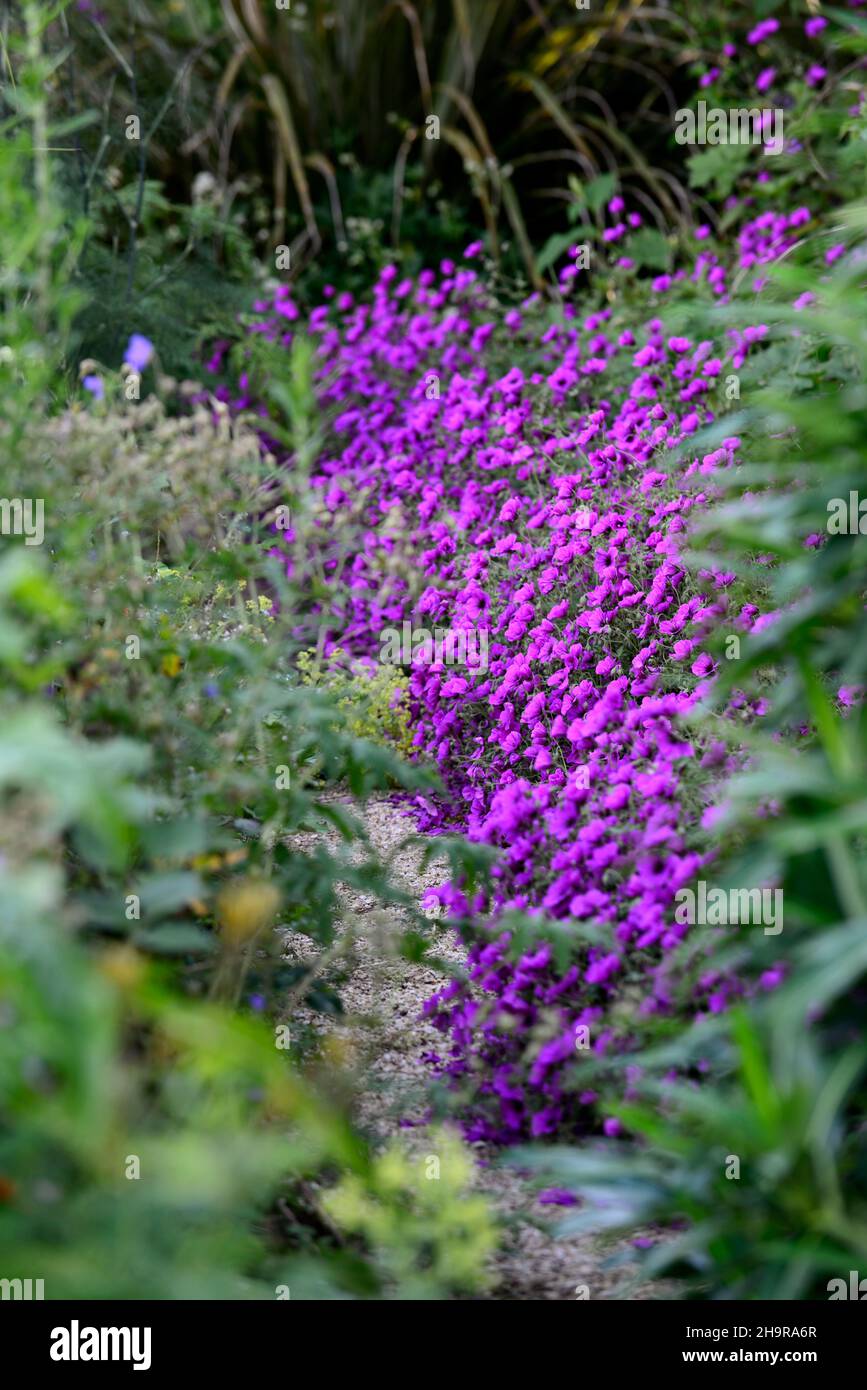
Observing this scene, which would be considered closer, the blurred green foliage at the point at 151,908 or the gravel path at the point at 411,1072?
the blurred green foliage at the point at 151,908

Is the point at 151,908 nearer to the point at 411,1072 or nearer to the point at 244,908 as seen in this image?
the point at 244,908

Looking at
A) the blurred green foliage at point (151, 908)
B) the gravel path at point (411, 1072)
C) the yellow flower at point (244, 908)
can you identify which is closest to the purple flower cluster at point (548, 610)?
the gravel path at point (411, 1072)

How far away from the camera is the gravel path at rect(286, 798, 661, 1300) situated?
6.27ft

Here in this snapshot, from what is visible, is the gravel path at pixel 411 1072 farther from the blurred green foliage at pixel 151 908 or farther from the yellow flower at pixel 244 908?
the yellow flower at pixel 244 908

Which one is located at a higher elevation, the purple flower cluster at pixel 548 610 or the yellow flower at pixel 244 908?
the purple flower cluster at pixel 548 610

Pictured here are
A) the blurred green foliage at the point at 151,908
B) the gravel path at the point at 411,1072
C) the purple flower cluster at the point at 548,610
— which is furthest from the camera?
the purple flower cluster at the point at 548,610

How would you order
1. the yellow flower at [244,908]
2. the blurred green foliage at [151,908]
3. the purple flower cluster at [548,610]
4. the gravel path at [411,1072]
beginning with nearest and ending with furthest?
the blurred green foliage at [151,908] → the yellow flower at [244,908] → the gravel path at [411,1072] → the purple flower cluster at [548,610]

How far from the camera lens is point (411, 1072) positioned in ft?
7.84

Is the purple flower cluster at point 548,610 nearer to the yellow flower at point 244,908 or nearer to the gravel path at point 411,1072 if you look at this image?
the gravel path at point 411,1072

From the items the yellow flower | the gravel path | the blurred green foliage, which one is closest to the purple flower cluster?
the gravel path

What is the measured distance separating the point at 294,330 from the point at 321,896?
11.1ft

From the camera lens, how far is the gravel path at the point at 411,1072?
1911mm

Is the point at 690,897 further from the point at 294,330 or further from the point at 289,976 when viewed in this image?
the point at 294,330

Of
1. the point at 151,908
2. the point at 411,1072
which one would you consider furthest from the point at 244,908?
the point at 411,1072
